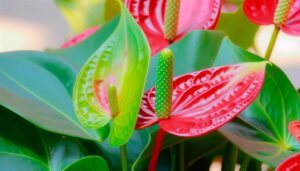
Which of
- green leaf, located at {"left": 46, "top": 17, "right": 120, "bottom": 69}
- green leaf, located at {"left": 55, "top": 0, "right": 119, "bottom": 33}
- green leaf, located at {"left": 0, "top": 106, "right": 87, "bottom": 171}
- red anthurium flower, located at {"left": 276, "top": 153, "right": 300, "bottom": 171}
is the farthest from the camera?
green leaf, located at {"left": 55, "top": 0, "right": 119, "bottom": 33}

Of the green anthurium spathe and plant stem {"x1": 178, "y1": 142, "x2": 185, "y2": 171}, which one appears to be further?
plant stem {"x1": 178, "y1": 142, "x2": 185, "y2": 171}

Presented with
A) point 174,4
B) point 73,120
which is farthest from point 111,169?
point 174,4

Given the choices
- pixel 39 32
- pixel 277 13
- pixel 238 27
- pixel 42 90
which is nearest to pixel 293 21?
pixel 277 13

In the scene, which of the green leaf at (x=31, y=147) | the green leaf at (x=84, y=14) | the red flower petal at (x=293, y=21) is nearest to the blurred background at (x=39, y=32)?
the green leaf at (x=84, y=14)

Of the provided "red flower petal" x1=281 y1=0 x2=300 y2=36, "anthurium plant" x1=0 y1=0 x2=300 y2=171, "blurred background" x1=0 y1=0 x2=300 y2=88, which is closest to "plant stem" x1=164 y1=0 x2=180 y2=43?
"anthurium plant" x1=0 y1=0 x2=300 y2=171

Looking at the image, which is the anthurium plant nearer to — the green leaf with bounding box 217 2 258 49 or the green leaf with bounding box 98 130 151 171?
the green leaf with bounding box 98 130 151 171

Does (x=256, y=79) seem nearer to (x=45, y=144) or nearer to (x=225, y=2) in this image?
(x=45, y=144)

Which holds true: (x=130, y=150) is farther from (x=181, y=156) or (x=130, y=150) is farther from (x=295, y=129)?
(x=295, y=129)

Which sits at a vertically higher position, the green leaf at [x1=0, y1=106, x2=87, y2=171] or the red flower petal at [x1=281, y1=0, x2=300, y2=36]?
the red flower petal at [x1=281, y1=0, x2=300, y2=36]

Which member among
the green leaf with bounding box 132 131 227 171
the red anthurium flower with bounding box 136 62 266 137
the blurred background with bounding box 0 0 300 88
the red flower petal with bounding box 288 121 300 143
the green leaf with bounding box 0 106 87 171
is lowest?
the blurred background with bounding box 0 0 300 88
